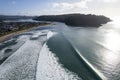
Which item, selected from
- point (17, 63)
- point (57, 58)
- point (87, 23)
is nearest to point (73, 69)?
point (57, 58)

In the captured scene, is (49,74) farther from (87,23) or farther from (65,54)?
(87,23)

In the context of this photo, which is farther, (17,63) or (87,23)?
(87,23)

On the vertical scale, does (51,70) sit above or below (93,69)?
below

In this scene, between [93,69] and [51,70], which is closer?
[93,69]

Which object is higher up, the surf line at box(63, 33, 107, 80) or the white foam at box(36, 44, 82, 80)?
the surf line at box(63, 33, 107, 80)

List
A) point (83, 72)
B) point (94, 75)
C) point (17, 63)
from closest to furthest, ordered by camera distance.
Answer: point (94, 75) → point (83, 72) → point (17, 63)

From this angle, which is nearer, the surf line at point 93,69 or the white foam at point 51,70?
the surf line at point 93,69

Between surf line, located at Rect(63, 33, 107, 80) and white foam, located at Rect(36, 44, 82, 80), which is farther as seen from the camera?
white foam, located at Rect(36, 44, 82, 80)

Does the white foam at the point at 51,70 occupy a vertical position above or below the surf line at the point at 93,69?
below
